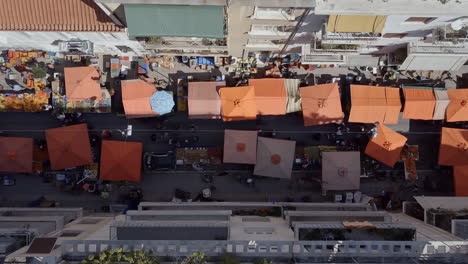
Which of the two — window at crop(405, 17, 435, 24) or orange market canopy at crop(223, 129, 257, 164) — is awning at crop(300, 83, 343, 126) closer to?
orange market canopy at crop(223, 129, 257, 164)

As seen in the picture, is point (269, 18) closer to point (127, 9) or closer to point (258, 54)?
point (127, 9)

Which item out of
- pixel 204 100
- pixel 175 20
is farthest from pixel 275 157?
pixel 175 20

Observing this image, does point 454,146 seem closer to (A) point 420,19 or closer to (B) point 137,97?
(A) point 420,19

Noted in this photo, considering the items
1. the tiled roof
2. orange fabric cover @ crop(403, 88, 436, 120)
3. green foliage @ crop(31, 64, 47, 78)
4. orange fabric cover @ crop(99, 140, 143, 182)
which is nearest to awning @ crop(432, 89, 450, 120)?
orange fabric cover @ crop(403, 88, 436, 120)

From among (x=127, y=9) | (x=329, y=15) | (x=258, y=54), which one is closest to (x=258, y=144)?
(x=258, y=54)

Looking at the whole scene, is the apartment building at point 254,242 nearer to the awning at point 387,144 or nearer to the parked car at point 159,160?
the parked car at point 159,160

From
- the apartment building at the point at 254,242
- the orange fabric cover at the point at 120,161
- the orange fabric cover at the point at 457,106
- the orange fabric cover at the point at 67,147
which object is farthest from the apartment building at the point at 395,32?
the orange fabric cover at the point at 67,147
